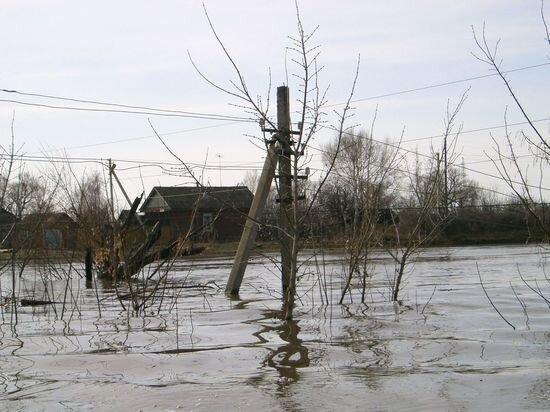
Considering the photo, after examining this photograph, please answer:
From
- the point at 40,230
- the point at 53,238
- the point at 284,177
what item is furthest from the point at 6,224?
the point at 284,177

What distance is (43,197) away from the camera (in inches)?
463

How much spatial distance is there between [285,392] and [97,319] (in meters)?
5.48

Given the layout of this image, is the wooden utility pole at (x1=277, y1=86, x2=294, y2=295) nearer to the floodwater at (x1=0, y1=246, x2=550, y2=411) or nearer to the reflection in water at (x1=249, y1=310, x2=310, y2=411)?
the floodwater at (x1=0, y1=246, x2=550, y2=411)

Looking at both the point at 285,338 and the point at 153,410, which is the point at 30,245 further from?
the point at 153,410

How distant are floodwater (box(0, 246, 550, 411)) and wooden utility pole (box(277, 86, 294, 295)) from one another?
0.80 metres

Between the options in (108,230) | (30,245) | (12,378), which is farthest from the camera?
(108,230)

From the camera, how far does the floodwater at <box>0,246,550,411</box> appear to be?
512 cm

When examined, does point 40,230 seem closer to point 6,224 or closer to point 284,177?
point 6,224

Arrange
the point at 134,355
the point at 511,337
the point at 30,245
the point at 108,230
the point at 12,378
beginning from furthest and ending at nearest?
the point at 108,230 → the point at 30,245 → the point at 511,337 → the point at 134,355 → the point at 12,378

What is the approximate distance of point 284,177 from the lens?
11406mm

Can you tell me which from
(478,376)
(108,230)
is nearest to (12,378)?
(478,376)

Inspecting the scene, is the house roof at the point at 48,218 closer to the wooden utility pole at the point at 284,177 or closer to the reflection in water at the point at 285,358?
the wooden utility pole at the point at 284,177

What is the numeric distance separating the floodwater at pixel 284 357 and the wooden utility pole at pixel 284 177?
0.80 m

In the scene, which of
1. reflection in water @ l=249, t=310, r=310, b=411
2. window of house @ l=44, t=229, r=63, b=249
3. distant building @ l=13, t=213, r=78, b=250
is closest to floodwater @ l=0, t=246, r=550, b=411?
reflection in water @ l=249, t=310, r=310, b=411
